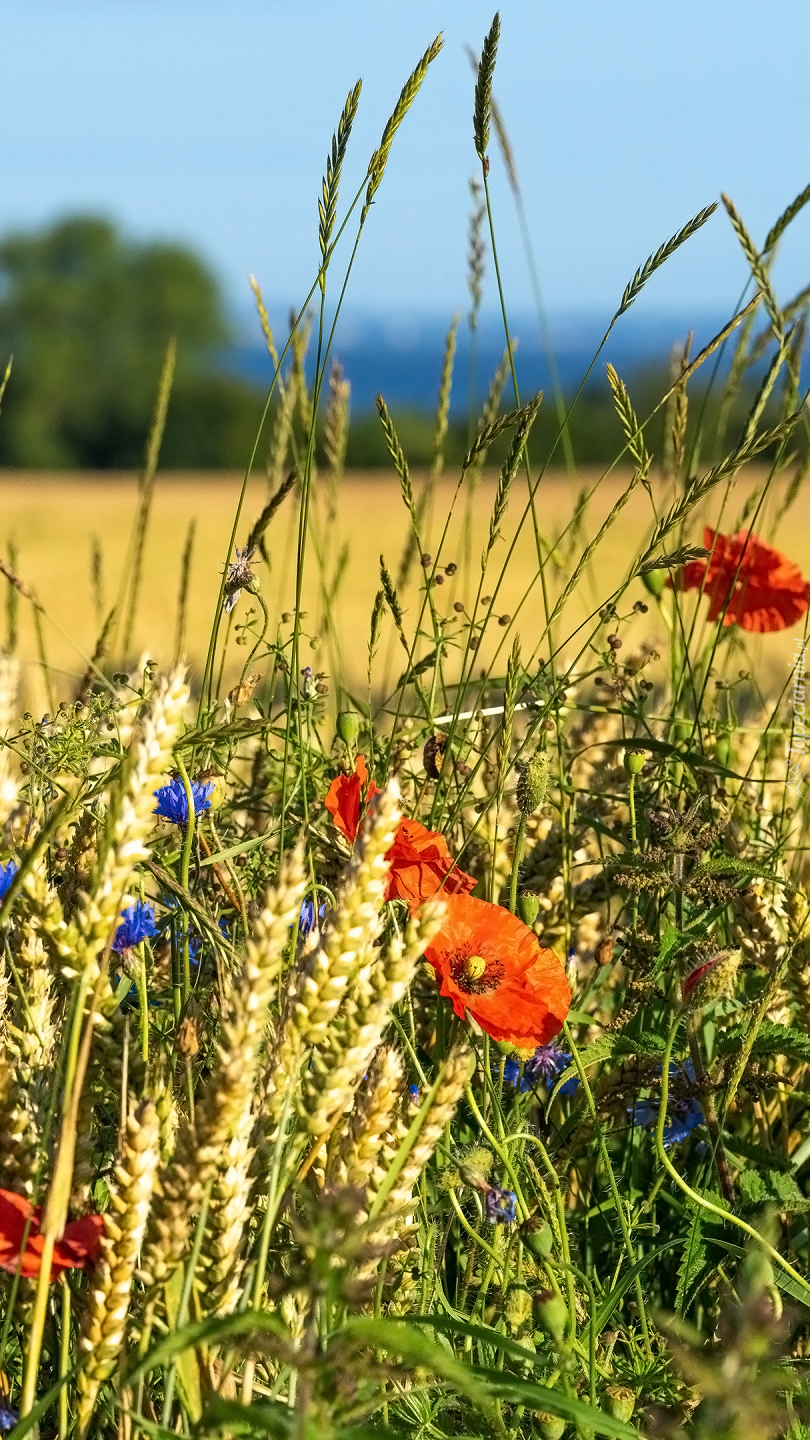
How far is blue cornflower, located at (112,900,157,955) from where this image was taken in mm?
1139

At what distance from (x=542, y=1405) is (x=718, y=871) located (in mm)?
556

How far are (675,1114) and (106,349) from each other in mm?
→ 46628

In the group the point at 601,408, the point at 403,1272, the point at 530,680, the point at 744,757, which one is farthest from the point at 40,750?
the point at 601,408

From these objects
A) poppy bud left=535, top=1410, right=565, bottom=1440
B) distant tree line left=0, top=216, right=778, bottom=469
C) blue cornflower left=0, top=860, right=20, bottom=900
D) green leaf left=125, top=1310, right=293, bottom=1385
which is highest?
distant tree line left=0, top=216, right=778, bottom=469

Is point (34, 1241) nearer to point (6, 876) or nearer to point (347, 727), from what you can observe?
point (6, 876)

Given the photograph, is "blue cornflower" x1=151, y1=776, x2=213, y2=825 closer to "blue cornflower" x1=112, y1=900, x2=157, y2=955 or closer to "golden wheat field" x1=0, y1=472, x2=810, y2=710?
"blue cornflower" x1=112, y1=900, x2=157, y2=955

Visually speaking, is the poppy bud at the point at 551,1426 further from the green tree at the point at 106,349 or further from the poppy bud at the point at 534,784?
the green tree at the point at 106,349

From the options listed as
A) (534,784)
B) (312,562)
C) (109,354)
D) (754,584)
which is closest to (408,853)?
(534,784)

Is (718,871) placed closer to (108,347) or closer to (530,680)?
(530,680)

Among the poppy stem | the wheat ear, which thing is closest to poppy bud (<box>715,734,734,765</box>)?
the poppy stem

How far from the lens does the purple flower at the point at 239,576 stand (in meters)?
1.35

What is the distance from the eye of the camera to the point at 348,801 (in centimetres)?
122

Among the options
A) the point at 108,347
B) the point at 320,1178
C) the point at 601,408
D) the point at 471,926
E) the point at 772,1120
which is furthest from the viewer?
the point at 108,347

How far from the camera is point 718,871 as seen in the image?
1.29 metres
